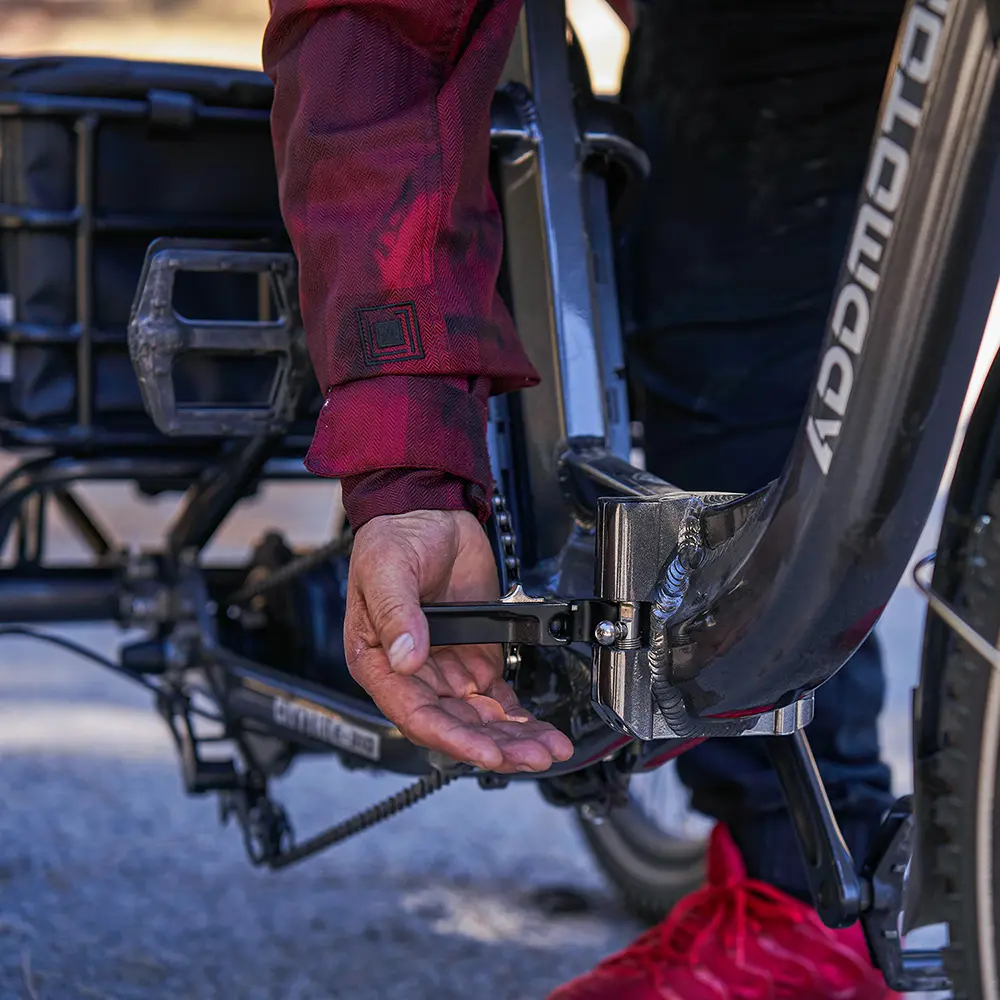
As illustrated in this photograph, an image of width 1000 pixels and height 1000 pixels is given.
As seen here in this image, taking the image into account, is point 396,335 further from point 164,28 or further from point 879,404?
point 164,28

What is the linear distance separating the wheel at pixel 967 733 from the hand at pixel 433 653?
0.18 meters

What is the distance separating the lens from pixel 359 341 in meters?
0.72

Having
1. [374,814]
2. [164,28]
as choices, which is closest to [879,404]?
[374,814]

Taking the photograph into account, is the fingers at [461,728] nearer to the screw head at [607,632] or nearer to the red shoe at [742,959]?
the screw head at [607,632]

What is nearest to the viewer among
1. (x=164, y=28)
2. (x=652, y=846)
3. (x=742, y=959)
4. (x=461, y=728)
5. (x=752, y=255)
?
(x=461, y=728)

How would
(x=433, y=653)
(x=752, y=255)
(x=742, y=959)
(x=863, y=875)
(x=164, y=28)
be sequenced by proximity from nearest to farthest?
(x=433, y=653)
(x=863, y=875)
(x=742, y=959)
(x=752, y=255)
(x=164, y=28)

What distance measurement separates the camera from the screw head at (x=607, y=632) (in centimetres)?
69

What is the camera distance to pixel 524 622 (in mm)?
680

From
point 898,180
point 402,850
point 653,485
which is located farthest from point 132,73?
point 402,850

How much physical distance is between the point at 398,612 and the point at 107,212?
2.05ft

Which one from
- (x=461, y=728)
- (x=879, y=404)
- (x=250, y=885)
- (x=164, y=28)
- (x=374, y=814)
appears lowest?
(x=250, y=885)

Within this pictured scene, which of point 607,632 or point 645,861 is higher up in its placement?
point 607,632

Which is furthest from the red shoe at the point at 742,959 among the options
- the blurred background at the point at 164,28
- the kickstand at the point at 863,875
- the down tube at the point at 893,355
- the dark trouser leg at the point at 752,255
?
the blurred background at the point at 164,28

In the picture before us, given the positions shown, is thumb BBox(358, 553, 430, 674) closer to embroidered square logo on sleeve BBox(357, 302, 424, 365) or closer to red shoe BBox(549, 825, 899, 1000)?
embroidered square logo on sleeve BBox(357, 302, 424, 365)
